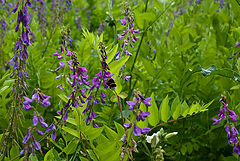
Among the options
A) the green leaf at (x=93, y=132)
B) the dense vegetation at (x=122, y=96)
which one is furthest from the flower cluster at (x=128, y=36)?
the green leaf at (x=93, y=132)

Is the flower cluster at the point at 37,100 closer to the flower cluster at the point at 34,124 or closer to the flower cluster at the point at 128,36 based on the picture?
the flower cluster at the point at 34,124

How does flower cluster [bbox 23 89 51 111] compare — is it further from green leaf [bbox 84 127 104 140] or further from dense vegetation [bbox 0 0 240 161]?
green leaf [bbox 84 127 104 140]

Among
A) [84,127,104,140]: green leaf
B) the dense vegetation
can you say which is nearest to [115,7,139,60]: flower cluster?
the dense vegetation

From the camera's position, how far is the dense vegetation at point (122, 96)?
3.59 ft

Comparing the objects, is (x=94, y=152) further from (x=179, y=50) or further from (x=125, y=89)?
(x=179, y=50)

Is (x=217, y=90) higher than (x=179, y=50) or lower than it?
lower

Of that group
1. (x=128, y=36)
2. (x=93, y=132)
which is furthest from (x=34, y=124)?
(x=128, y=36)

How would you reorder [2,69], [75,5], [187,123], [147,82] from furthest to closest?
[75,5], [2,69], [147,82], [187,123]

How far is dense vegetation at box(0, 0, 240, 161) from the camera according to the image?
3.59 feet

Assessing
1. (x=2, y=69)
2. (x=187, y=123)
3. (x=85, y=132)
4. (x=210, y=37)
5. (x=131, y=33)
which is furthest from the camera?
(x=210, y=37)

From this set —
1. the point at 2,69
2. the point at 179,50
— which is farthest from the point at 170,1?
the point at 2,69

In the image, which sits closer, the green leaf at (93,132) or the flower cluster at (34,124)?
the flower cluster at (34,124)

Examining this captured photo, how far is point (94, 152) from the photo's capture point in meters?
1.12

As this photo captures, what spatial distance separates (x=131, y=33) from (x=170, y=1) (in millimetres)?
490
